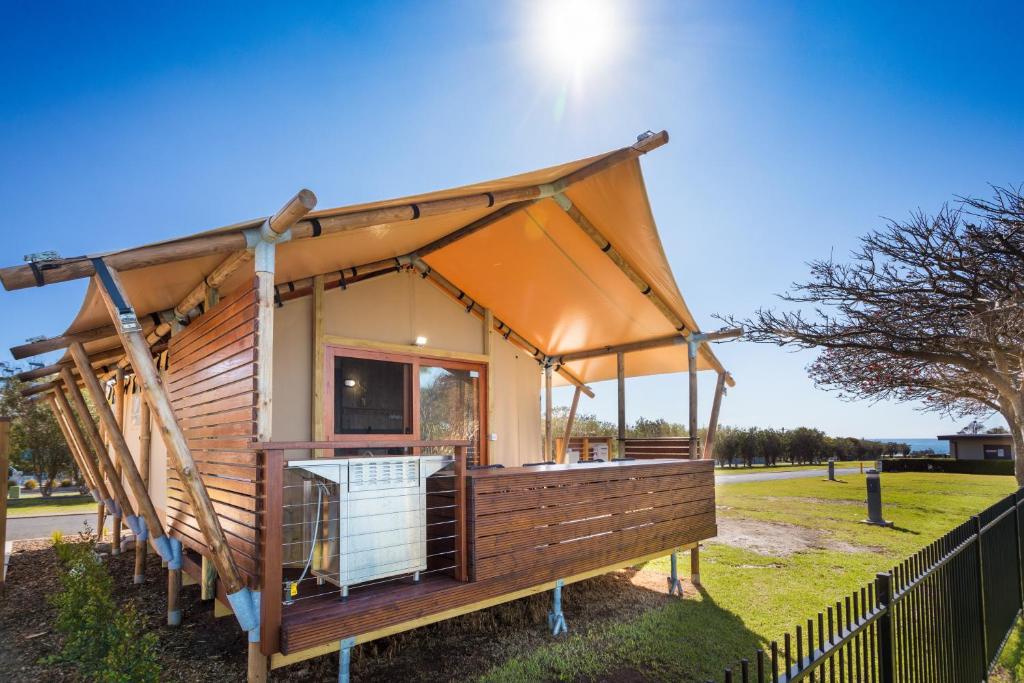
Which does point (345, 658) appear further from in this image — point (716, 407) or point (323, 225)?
point (716, 407)

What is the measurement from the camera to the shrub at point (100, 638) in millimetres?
3816

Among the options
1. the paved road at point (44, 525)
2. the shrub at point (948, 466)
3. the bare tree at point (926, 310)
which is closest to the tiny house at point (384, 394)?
the bare tree at point (926, 310)

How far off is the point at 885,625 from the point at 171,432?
4.14m

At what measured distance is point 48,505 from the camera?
59.4ft

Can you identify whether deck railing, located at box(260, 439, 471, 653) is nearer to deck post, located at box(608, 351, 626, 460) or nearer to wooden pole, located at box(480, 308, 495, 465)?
wooden pole, located at box(480, 308, 495, 465)

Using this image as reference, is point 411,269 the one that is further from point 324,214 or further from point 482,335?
point 324,214

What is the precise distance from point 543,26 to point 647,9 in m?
1.88

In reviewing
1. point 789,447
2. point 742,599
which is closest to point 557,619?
point 742,599

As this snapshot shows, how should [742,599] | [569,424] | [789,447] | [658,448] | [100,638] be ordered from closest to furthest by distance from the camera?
[100,638], [742,599], [658,448], [569,424], [789,447]

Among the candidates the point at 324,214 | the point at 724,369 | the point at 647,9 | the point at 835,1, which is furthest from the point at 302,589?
the point at 835,1

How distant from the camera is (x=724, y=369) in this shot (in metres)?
10.4

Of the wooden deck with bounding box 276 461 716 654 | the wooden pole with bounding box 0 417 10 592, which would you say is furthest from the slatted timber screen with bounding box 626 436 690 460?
the wooden pole with bounding box 0 417 10 592

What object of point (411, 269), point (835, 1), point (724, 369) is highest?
point (835, 1)

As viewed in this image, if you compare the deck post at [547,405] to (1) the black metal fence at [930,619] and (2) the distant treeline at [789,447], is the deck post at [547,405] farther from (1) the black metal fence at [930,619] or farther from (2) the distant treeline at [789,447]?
(2) the distant treeline at [789,447]
